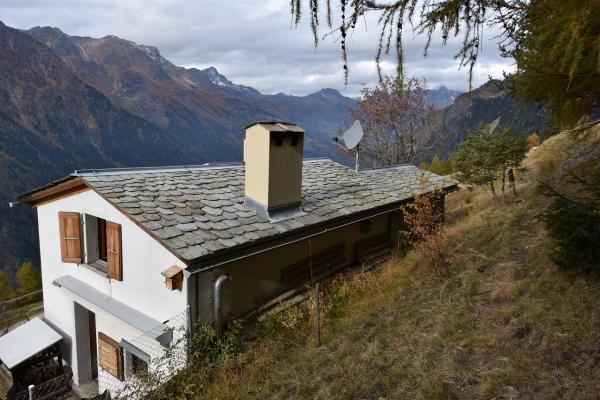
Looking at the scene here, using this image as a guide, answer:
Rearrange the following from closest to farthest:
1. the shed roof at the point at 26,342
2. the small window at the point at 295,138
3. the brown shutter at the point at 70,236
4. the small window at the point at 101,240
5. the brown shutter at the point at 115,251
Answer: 1. the brown shutter at the point at 115,251
2. the small window at the point at 295,138
3. the brown shutter at the point at 70,236
4. the small window at the point at 101,240
5. the shed roof at the point at 26,342

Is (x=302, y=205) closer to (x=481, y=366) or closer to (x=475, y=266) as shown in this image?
(x=475, y=266)

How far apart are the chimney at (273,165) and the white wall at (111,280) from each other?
2485 millimetres

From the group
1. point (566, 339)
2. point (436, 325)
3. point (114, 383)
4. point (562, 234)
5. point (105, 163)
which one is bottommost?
point (105, 163)

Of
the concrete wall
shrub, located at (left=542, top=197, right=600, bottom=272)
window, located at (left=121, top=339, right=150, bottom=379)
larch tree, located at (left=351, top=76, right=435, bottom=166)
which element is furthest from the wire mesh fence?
larch tree, located at (left=351, top=76, right=435, bottom=166)

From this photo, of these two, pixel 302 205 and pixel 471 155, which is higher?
pixel 471 155

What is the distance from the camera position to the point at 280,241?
866 centimetres

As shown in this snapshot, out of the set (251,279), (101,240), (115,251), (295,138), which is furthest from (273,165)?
(101,240)

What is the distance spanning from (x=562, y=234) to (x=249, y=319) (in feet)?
19.3

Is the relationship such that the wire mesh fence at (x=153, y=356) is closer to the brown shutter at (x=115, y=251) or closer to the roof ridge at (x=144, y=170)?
the brown shutter at (x=115, y=251)

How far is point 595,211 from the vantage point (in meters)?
5.68

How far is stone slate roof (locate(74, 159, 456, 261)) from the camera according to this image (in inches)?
293

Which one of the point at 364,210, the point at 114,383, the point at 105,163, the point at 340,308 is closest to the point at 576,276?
the point at 340,308

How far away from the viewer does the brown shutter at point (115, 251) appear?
28.2 ft

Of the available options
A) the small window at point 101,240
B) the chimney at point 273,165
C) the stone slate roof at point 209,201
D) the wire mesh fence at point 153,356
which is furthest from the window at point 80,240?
the chimney at point 273,165
